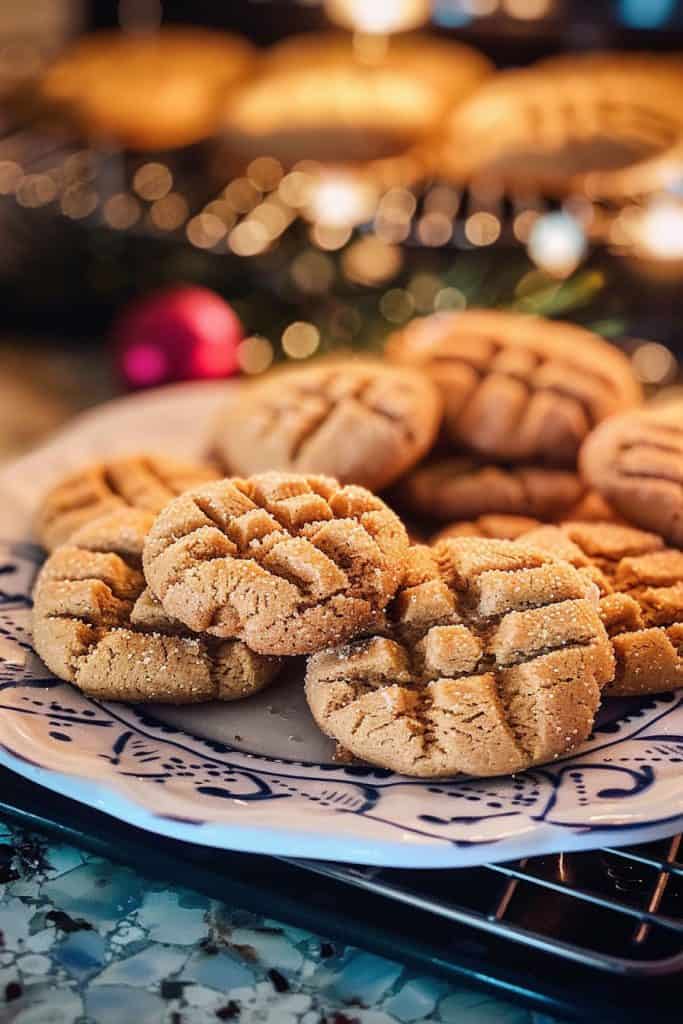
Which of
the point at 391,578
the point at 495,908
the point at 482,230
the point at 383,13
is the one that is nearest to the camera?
the point at 495,908

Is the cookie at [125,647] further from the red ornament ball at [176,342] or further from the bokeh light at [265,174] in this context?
the bokeh light at [265,174]

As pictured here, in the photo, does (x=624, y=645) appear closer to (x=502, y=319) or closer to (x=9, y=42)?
(x=502, y=319)

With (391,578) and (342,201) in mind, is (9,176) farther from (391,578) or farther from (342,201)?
(391,578)

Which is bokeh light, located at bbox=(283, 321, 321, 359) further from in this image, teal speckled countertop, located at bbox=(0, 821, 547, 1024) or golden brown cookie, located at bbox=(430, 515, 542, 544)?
teal speckled countertop, located at bbox=(0, 821, 547, 1024)

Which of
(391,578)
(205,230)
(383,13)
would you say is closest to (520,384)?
(391,578)

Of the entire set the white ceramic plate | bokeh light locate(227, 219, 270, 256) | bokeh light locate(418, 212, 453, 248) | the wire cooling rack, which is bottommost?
the wire cooling rack

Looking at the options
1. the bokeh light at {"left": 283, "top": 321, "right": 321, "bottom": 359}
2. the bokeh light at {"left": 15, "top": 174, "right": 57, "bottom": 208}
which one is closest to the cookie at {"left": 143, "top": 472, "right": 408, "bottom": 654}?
the bokeh light at {"left": 283, "top": 321, "right": 321, "bottom": 359}
